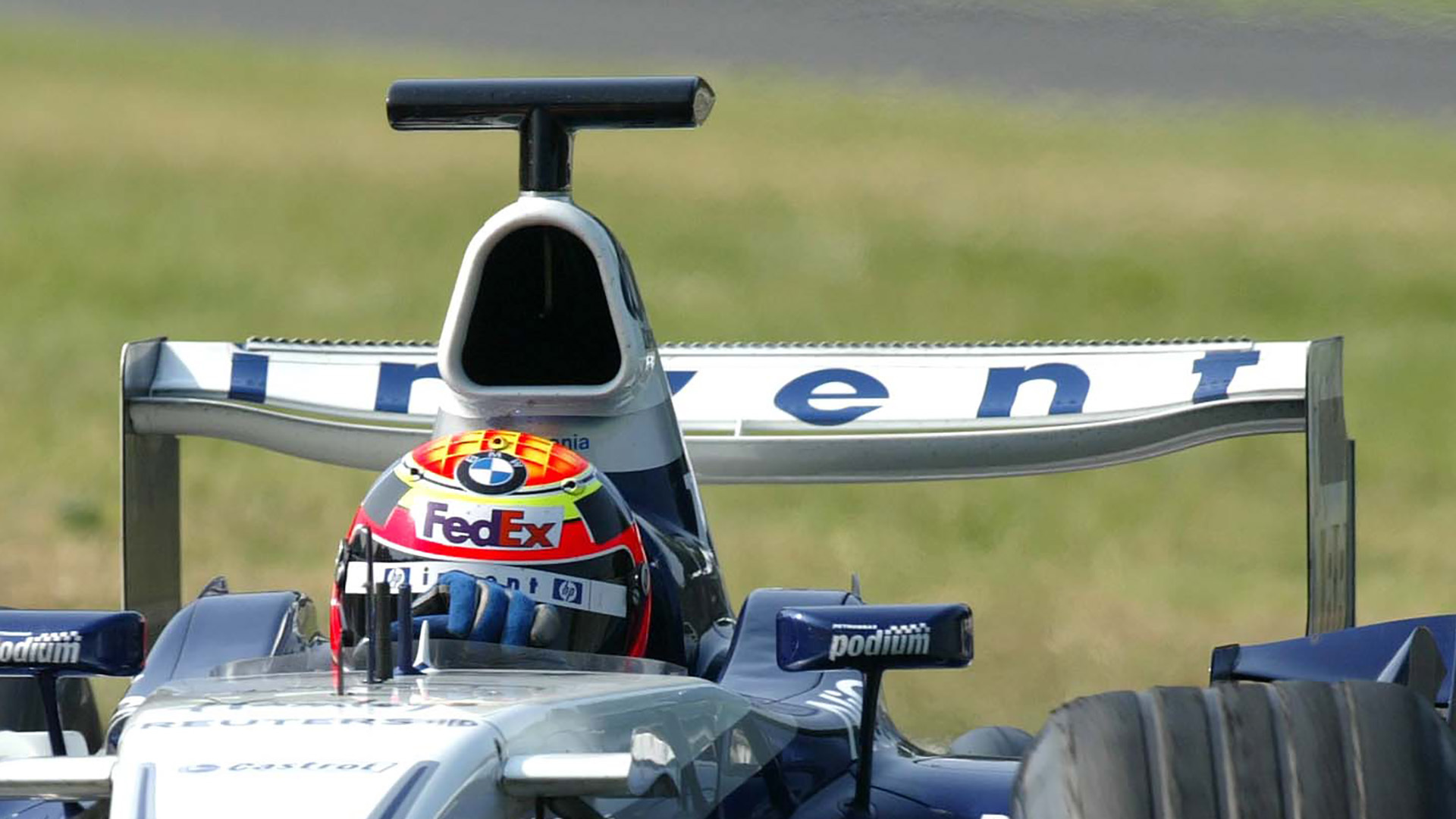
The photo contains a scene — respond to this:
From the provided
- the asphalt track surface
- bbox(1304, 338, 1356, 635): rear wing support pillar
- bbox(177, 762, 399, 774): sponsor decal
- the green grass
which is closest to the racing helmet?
bbox(177, 762, 399, 774): sponsor decal

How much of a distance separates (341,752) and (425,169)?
1905cm

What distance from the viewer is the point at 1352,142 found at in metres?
20.0

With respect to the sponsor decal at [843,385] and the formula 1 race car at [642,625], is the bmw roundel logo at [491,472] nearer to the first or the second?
the formula 1 race car at [642,625]

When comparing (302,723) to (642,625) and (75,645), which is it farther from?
(642,625)

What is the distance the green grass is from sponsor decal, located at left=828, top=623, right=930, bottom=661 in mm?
6795

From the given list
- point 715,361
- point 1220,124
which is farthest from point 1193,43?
point 715,361

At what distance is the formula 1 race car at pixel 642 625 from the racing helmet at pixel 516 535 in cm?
1

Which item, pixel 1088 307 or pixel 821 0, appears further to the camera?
pixel 1088 307

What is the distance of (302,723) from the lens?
3.06m

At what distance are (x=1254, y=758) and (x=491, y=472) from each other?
5.88ft

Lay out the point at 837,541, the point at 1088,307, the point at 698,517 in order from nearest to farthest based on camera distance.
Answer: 1. the point at 698,517
2. the point at 837,541
3. the point at 1088,307

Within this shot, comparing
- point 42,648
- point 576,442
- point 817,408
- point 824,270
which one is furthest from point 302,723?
point 824,270

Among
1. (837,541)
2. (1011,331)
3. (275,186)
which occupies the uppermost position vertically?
(275,186)

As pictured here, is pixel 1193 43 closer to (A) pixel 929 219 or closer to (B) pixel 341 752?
(A) pixel 929 219
